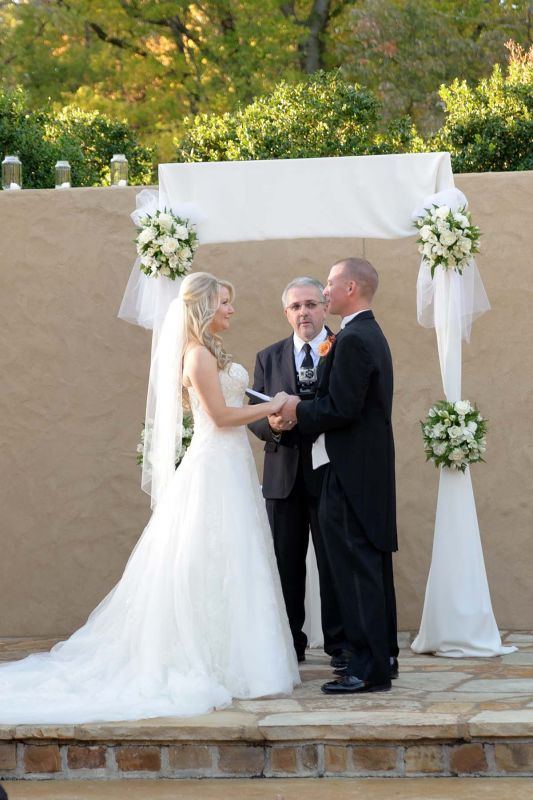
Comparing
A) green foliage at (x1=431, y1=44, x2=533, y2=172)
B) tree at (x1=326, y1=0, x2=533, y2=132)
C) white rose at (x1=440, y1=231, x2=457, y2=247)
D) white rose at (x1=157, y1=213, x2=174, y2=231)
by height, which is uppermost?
tree at (x1=326, y1=0, x2=533, y2=132)

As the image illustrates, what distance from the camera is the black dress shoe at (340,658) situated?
230 inches

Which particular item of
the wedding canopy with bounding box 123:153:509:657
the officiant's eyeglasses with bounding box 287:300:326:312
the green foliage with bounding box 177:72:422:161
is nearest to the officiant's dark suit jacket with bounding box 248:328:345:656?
the officiant's eyeglasses with bounding box 287:300:326:312

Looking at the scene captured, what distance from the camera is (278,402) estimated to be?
5578 millimetres

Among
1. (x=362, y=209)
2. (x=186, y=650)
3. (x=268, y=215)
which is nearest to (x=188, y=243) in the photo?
(x=268, y=215)

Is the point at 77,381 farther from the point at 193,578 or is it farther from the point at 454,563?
the point at 454,563

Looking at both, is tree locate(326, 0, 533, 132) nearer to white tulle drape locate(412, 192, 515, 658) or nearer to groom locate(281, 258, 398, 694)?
white tulle drape locate(412, 192, 515, 658)

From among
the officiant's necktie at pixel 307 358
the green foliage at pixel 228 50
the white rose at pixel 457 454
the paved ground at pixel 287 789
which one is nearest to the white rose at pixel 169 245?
the officiant's necktie at pixel 307 358

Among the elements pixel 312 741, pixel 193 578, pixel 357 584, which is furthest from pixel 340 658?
pixel 312 741

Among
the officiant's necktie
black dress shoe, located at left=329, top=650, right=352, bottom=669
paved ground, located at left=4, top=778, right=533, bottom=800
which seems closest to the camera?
paved ground, located at left=4, top=778, right=533, bottom=800

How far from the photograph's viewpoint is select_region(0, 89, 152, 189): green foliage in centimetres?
1217

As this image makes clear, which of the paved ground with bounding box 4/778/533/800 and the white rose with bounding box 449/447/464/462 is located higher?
the white rose with bounding box 449/447/464/462

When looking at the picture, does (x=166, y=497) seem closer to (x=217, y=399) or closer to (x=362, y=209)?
(x=217, y=399)

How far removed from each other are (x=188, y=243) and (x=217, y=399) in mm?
934

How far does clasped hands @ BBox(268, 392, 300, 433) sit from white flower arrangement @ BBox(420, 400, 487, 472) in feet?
2.97
